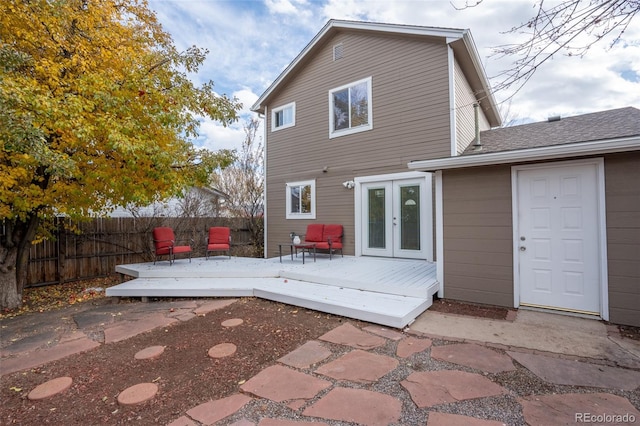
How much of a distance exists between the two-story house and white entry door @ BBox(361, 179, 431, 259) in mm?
24

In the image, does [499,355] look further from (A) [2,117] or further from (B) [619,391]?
(A) [2,117]

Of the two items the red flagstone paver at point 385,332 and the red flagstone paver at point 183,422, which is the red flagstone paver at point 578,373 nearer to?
the red flagstone paver at point 385,332

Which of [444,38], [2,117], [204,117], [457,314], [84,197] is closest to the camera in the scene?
[2,117]

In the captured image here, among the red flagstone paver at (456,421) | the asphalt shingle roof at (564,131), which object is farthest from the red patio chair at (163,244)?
the red flagstone paver at (456,421)

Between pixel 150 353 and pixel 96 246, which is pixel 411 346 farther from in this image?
pixel 96 246

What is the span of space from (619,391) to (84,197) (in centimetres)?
717

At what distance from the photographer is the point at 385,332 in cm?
374

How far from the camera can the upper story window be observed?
811cm

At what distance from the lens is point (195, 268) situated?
6.91 m

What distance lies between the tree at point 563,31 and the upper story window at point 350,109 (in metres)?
5.10

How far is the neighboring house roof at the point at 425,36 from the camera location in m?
6.67

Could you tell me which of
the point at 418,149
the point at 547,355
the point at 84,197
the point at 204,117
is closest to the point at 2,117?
the point at 84,197

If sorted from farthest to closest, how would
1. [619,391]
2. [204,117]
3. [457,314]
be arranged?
[204,117] < [457,314] < [619,391]

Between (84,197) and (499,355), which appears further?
(84,197)
